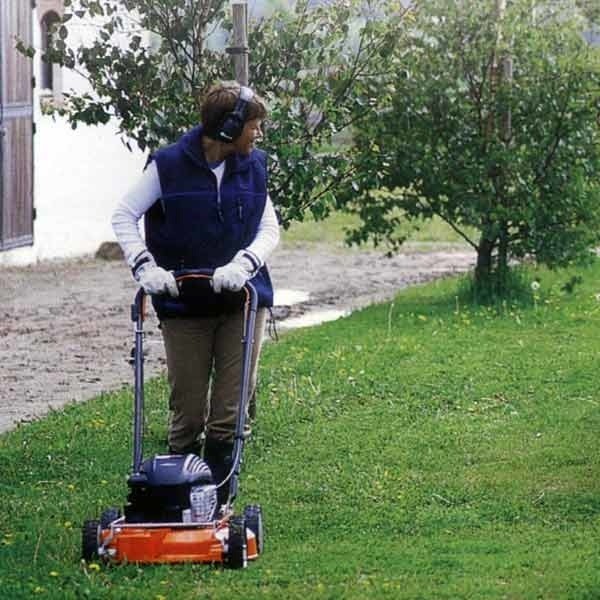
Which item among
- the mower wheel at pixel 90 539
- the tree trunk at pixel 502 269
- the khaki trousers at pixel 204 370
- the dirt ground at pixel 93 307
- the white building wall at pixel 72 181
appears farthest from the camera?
the white building wall at pixel 72 181

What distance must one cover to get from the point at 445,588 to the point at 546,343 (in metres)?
5.84

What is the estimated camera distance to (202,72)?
904cm

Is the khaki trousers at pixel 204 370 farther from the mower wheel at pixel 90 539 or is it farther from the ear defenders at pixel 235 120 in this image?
the mower wheel at pixel 90 539

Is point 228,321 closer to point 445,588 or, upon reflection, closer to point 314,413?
point 445,588

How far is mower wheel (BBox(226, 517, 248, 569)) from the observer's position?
6.36m

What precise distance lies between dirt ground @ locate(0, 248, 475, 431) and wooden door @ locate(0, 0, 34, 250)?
512 mm

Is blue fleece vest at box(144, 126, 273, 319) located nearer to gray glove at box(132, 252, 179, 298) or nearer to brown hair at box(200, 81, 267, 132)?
Result: brown hair at box(200, 81, 267, 132)

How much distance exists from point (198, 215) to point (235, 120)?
421mm

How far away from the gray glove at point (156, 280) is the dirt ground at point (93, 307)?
304 centimetres

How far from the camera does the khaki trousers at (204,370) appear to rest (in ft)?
23.3

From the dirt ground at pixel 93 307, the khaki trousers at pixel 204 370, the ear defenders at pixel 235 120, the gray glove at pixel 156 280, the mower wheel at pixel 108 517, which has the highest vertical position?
the ear defenders at pixel 235 120

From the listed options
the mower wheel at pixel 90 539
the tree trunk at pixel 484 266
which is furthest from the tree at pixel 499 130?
the mower wheel at pixel 90 539

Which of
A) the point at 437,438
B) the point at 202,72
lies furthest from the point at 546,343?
the point at 202,72

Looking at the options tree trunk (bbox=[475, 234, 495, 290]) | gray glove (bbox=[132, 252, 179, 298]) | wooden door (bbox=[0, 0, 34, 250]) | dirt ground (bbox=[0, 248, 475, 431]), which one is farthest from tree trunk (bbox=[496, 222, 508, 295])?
gray glove (bbox=[132, 252, 179, 298])
